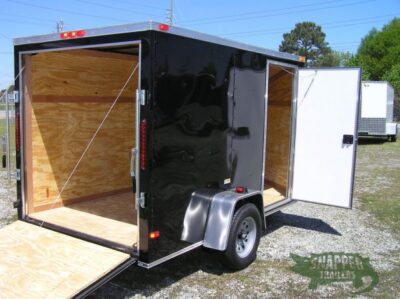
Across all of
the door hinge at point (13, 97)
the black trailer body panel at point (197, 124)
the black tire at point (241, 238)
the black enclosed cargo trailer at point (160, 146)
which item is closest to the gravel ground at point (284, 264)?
the black tire at point (241, 238)

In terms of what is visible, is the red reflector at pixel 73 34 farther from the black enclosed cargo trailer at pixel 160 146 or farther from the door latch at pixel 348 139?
the door latch at pixel 348 139

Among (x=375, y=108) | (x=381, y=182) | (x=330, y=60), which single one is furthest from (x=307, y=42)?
(x=381, y=182)

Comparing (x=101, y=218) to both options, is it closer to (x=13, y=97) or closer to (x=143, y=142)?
(x=13, y=97)

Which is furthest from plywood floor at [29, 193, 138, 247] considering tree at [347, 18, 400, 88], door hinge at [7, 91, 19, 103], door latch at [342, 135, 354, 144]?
tree at [347, 18, 400, 88]

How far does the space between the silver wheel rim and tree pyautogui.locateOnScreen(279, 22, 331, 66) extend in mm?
58703

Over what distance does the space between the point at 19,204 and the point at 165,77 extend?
2.42 metres

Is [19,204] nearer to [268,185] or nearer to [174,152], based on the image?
[174,152]

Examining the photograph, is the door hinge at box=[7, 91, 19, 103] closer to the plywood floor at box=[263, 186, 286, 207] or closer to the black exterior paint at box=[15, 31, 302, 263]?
A: the black exterior paint at box=[15, 31, 302, 263]

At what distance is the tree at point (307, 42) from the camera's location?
6091 centimetres

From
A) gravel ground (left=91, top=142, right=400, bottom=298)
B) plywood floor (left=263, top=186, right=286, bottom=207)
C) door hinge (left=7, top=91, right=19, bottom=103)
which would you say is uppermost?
door hinge (left=7, top=91, right=19, bottom=103)

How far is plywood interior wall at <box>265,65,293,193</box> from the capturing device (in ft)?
21.8

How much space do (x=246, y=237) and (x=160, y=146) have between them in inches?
68.0

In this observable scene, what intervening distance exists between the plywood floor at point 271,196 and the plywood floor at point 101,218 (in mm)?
1866

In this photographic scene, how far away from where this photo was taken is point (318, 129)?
6.02m
